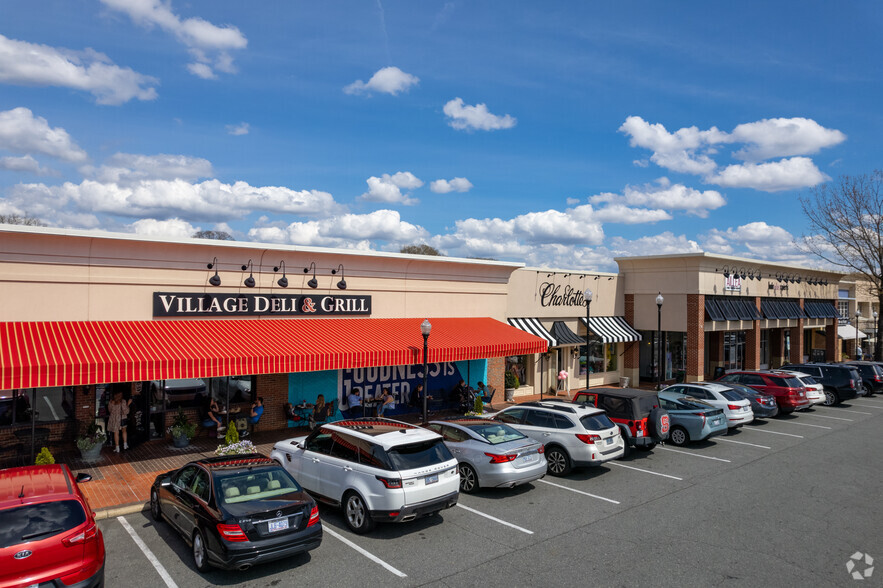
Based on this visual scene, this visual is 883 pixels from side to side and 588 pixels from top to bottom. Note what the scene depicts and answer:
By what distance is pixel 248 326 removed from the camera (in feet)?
55.5

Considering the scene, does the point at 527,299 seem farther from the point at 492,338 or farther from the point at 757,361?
the point at 757,361

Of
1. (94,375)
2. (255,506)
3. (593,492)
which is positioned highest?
(94,375)

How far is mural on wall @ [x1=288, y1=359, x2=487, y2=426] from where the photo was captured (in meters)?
18.8

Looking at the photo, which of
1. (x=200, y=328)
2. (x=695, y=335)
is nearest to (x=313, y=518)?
(x=200, y=328)

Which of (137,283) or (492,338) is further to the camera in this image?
(492,338)

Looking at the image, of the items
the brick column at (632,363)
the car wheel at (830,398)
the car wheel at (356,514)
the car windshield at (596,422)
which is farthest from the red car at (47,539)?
the car wheel at (830,398)

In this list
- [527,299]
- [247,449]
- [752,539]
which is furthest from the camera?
[527,299]

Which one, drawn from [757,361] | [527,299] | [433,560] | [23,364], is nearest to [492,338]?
[527,299]

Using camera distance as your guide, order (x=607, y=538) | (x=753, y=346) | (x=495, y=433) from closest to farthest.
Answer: (x=607, y=538) → (x=495, y=433) → (x=753, y=346)

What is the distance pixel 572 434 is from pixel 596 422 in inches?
28.0

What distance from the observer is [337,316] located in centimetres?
1933

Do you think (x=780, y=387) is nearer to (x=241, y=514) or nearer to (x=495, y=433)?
(x=495, y=433)

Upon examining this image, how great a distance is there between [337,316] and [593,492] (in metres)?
9.90

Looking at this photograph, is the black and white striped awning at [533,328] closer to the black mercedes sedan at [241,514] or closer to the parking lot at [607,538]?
the parking lot at [607,538]
